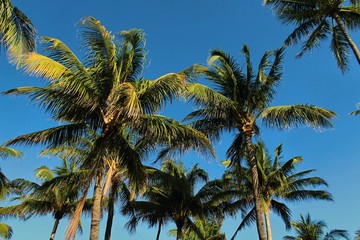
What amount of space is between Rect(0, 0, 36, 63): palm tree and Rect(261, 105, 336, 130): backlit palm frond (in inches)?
369

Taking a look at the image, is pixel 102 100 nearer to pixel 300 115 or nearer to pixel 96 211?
pixel 96 211

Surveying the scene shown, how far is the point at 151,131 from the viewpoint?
12.2 metres

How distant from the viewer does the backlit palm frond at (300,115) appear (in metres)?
14.8

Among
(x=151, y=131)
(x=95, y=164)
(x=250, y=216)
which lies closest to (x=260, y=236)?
(x=151, y=131)

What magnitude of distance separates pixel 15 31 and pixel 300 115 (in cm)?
1094

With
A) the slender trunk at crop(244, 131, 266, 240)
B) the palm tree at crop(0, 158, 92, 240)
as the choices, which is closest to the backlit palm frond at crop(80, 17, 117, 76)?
the slender trunk at crop(244, 131, 266, 240)

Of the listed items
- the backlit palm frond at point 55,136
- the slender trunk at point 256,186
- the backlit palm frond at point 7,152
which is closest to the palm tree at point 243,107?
the slender trunk at point 256,186

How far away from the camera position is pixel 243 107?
15.8m

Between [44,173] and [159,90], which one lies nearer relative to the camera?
[159,90]

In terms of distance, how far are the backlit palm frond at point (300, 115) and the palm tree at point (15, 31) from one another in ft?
30.7

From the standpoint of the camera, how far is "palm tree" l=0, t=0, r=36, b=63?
31.4ft

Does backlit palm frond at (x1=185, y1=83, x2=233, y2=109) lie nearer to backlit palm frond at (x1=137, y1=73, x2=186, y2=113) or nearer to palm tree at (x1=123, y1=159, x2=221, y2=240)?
backlit palm frond at (x1=137, y1=73, x2=186, y2=113)

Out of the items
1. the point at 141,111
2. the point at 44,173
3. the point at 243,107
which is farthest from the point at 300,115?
the point at 44,173

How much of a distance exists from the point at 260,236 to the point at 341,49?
889cm
